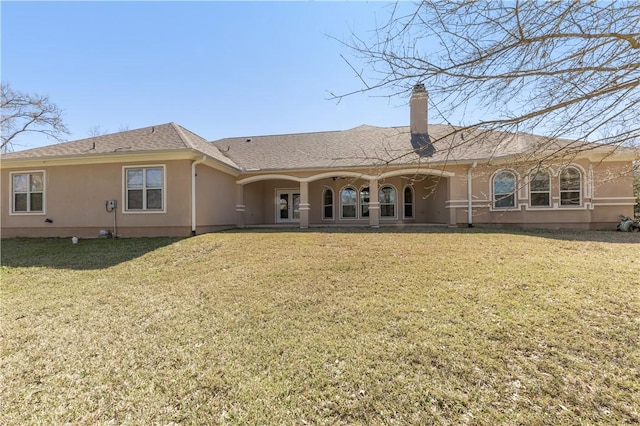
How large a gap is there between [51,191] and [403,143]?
14.7 m

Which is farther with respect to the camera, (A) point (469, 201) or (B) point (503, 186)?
(B) point (503, 186)

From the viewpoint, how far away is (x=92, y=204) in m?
11.0

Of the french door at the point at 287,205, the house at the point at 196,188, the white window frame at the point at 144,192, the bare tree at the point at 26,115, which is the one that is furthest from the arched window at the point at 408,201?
the bare tree at the point at 26,115

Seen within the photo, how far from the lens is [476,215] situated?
11859 millimetres

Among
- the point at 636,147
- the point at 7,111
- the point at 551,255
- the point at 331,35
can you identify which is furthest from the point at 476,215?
the point at 7,111

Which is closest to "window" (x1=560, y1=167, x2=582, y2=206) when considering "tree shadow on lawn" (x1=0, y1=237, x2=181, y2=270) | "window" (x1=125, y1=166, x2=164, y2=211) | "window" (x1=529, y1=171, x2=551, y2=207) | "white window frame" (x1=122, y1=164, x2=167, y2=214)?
"window" (x1=529, y1=171, x2=551, y2=207)

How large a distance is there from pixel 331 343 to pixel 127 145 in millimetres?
11799

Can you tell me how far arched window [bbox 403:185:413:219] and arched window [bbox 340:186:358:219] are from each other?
263 centimetres

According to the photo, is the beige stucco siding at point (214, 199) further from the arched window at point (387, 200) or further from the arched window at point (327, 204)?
the arched window at point (387, 200)

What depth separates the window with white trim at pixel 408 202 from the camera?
15375 millimetres

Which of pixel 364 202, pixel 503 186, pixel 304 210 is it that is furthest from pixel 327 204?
pixel 503 186

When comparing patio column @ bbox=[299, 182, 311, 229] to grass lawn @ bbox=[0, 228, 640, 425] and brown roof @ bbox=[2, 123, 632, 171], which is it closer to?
brown roof @ bbox=[2, 123, 632, 171]

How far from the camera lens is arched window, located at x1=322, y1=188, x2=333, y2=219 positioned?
15.9 metres

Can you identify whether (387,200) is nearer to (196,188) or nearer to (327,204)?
(327,204)
